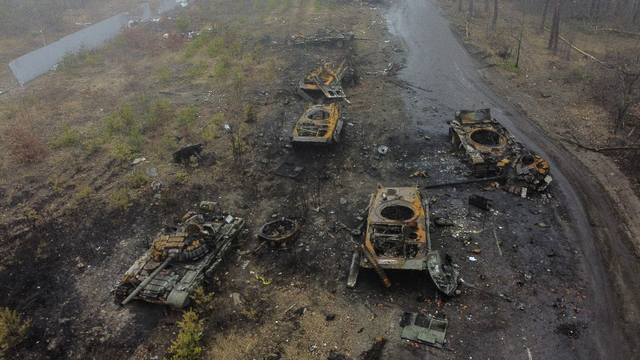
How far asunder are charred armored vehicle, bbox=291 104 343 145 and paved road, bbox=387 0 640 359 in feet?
10.7

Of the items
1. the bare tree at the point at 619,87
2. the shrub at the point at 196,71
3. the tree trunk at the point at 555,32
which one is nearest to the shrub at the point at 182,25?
the shrub at the point at 196,71

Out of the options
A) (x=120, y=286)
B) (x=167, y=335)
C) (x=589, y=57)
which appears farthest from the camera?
(x=589, y=57)

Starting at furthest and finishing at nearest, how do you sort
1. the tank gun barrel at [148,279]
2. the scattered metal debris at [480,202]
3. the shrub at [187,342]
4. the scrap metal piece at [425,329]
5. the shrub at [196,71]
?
the shrub at [196,71] < the scattered metal debris at [480,202] < the tank gun barrel at [148,279] < the scrap metal piece at [425,329] < the shrub at [187,342]

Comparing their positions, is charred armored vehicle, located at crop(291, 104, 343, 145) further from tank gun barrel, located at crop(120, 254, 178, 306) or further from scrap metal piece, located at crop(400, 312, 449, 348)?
scrap metal piece, located at crop(400, 312, 449, 348)

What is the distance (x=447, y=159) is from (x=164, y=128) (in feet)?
33.6

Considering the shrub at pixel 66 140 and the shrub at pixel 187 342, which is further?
the shrub at pixel 66 140

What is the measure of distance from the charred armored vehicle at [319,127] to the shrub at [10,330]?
26.7 ft

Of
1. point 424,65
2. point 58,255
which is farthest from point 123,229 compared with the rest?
point 424,65

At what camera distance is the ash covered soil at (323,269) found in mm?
8008

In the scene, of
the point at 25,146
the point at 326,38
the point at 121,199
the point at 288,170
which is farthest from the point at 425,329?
the point at 326,38

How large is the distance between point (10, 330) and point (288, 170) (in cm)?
769

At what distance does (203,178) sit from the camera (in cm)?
1297

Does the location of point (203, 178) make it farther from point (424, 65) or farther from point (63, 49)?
point (63, 49)

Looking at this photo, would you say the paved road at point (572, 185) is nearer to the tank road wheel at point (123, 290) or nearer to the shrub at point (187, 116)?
the shrub at point (187, 116)
